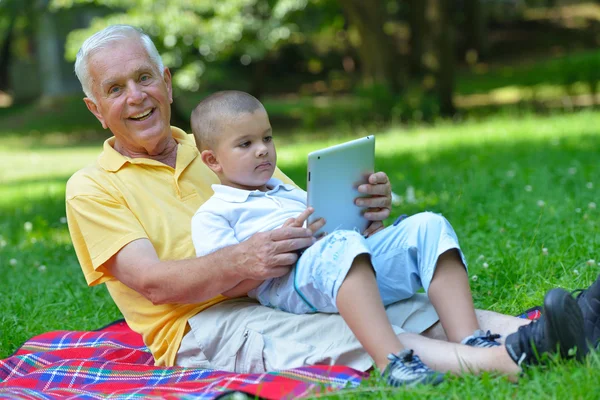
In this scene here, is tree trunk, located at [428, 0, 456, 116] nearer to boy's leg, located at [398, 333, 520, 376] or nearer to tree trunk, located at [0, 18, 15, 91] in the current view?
boy's leg, located at [398, 333, 520, 376]

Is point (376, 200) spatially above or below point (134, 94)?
below

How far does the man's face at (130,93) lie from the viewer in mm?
3516

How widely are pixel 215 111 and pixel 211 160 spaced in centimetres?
20

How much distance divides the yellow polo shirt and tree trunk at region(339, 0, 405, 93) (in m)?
11.9

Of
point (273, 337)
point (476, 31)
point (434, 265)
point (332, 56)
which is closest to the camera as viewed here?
point (434, 265)

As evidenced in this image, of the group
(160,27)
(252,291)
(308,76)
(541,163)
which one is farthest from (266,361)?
(308,76)

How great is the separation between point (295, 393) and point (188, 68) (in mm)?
15136

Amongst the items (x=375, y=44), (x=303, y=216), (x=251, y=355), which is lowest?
(x=251, y=355)

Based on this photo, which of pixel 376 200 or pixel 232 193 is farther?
pixel 376 200

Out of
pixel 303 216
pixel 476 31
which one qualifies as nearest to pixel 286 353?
pixel 303 216

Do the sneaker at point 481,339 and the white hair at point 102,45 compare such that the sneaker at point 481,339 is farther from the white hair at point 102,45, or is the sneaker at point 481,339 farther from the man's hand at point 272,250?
the white hair at point 102,45

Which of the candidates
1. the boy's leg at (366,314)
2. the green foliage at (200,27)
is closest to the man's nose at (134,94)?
the boy's leg at (366,314)

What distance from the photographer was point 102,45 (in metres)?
3.54

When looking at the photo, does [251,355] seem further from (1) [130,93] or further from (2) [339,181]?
(1) [130,93]
